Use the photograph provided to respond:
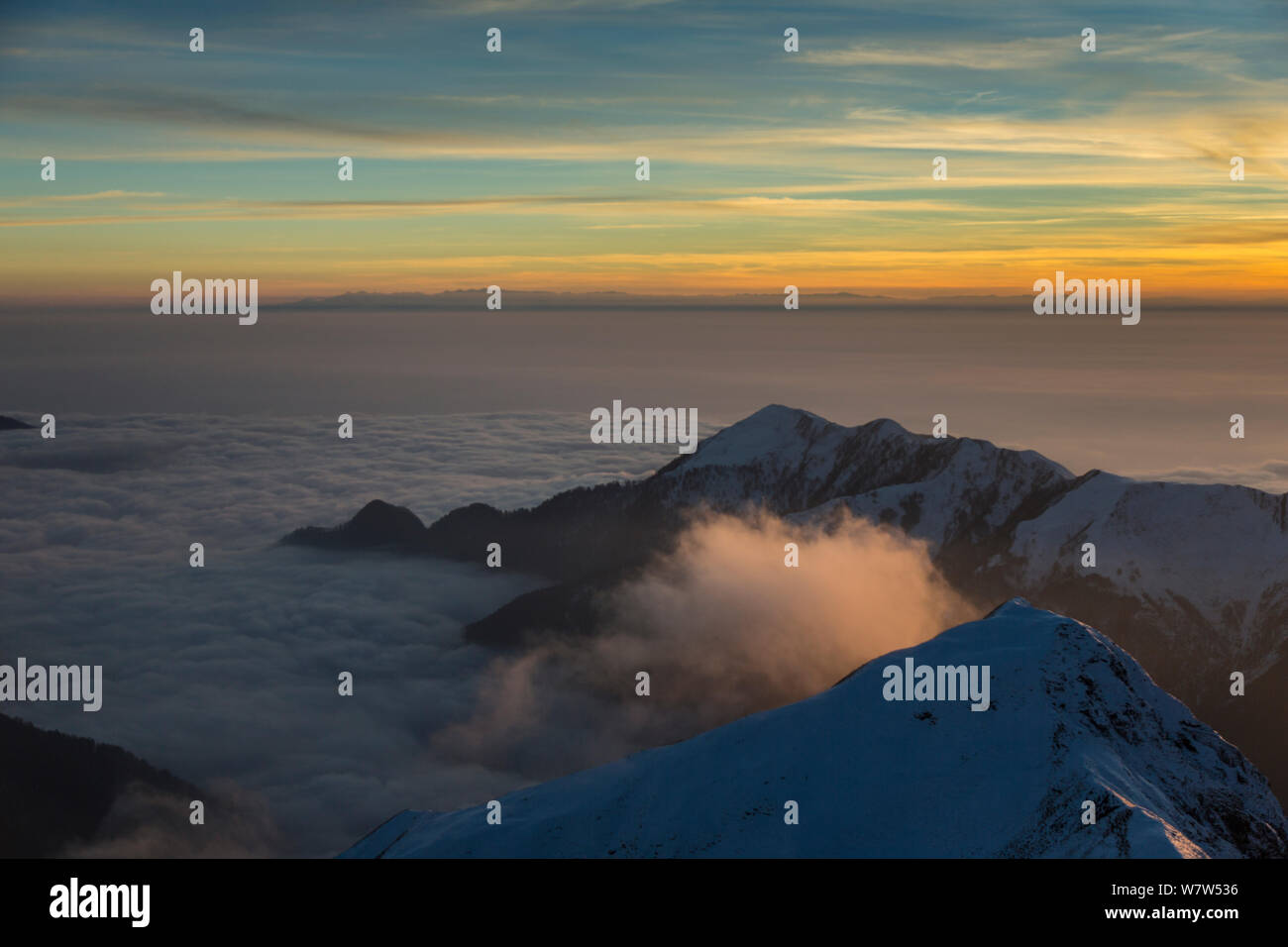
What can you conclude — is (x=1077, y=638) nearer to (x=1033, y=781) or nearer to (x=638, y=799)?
(x=1033, y=781)

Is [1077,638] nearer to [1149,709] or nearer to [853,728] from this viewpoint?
[1149,709]

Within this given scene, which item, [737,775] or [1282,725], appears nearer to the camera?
[737,775]
